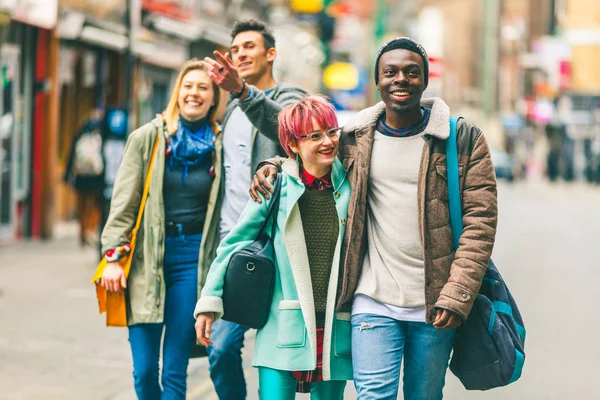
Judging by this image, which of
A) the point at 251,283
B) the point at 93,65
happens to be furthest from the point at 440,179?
the point at 93,65

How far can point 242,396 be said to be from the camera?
17.1 ft

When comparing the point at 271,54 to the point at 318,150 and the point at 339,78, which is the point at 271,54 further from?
the point at 339,78

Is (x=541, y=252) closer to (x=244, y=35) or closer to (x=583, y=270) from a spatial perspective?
(x=583, y=270)

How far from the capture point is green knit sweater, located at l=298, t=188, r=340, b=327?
4234mm

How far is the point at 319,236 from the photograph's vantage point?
4246mm

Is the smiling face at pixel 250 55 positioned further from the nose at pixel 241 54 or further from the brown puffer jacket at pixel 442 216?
the brown puffer jacket at pixel 442 216

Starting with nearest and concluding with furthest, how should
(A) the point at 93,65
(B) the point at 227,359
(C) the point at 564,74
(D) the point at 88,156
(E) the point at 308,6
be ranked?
(B) the point at 227,359, (D) the point at 88,156, (A) the point at 93,65, (E) the point at 308,6, (C) the point at 564,74

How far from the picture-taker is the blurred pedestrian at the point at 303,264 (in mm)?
4195

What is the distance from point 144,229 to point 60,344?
3.57 m

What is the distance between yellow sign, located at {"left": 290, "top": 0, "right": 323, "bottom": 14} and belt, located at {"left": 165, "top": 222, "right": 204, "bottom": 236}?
17659mm

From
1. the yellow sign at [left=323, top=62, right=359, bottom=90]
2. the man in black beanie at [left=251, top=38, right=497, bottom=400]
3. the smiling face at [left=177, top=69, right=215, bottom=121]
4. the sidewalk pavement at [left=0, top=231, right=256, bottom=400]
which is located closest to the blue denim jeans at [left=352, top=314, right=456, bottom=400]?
the man in black beanie at [left=251, top=38, right=497, bottom=400]

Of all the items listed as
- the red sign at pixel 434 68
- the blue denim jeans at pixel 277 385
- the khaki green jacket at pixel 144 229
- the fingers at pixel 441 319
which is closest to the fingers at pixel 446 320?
the fingers at pixel 441 319

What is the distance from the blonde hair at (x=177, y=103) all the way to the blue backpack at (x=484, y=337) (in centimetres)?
150

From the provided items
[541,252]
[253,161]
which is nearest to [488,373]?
[253,161]
